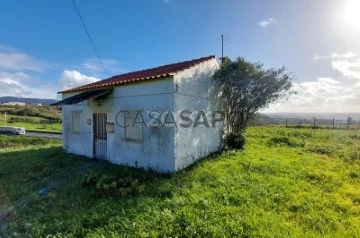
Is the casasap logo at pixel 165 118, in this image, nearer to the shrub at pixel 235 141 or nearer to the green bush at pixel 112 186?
the shrub at pixel 235 141

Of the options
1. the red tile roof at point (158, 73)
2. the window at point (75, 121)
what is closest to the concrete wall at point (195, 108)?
the red tile roof at point (158, 73)

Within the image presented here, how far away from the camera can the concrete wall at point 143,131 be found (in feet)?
26.5

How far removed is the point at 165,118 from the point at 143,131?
4.08 ft

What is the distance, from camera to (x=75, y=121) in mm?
12352

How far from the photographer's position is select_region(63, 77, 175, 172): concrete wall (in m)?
8.09

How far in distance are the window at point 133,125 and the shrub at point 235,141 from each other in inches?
174

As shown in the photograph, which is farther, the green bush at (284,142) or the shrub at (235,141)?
the green bush at (284,142)

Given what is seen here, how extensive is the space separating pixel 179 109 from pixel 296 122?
80.3 ft

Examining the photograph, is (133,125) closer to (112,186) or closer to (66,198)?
(112,186)

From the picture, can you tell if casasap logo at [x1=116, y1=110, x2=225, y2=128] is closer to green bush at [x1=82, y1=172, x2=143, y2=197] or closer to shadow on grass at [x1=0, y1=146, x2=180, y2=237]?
shadow on grass at [x1=0, y1=146, x2=180, y2=237]

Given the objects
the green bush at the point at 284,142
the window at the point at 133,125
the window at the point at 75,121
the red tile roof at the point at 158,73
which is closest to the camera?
the red tile roof at the point at 158,73

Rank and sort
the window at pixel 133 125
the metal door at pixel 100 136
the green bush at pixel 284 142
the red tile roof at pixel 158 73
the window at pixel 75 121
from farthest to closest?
1. the green bush at pixel 284 142
2. the window at pixel 75 121
3. the metal door at pixel 100 136
4. the window at pixel 133 125
5. the red tile roof at pixel 158 73

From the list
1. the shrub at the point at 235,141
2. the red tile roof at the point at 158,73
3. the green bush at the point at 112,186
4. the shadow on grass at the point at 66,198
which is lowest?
the shadow on grass at the point at 66,198

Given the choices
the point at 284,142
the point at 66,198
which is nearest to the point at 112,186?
the point at 66,198
